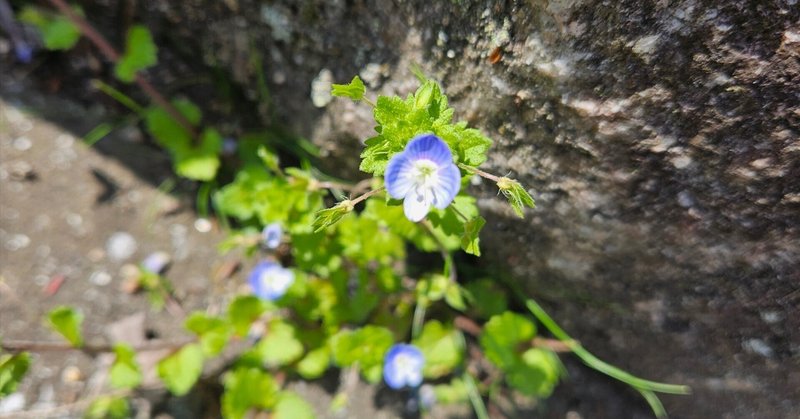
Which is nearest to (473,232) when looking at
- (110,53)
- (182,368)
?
(182,368)

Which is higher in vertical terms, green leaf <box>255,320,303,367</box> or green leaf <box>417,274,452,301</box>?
green leaf <box>417,274,452,301</box>

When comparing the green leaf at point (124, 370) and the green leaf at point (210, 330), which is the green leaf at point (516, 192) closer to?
the green leaf at point (210, 330)

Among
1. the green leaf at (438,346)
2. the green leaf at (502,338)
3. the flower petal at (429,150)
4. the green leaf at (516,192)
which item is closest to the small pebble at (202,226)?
the green leaf at (438,346)

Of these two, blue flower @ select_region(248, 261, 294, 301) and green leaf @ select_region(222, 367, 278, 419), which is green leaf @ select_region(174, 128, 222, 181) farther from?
green leaf @ select_region(222, 367, 278, 419)

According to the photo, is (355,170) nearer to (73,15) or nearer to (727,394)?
(73,15)

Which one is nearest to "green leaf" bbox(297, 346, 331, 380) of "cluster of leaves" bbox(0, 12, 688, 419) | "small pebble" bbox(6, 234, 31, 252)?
"cluster of leaves" bbox(0, 12, 688, 419)
